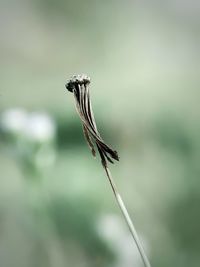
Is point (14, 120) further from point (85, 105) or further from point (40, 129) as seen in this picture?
point (85, 105)

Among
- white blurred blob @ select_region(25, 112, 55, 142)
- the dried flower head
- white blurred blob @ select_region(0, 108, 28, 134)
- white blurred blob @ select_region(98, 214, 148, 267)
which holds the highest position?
white blurred blob @ select_region(0, 108, 28, 134)

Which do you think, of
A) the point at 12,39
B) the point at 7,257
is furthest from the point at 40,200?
the point at 12,39

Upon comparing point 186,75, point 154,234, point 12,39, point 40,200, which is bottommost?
point 154,234

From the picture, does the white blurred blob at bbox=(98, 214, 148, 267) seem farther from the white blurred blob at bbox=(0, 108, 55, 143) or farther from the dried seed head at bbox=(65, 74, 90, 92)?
the dried seed head at bbox=(65, 74, 90, 92)

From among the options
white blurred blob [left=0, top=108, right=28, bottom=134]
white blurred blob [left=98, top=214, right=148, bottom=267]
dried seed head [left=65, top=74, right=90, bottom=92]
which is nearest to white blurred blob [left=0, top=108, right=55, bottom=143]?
white blurred blob [left=0, top=108, right=28, bottom=134]

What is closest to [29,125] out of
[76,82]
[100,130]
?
[100,130]

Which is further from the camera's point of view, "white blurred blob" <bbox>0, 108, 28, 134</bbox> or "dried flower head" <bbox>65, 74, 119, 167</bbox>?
"white blurred blob" <bbox>0, 108, 28, 134</bbox>

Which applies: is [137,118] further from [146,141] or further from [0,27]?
[0,27]

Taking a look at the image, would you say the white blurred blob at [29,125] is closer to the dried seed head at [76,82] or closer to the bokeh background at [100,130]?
the bokeh background at [100,130]
